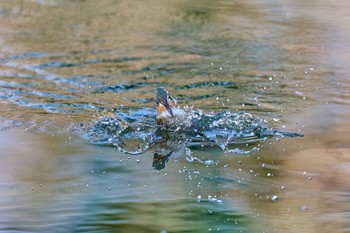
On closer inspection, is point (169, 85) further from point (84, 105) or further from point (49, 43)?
point (49, 43)

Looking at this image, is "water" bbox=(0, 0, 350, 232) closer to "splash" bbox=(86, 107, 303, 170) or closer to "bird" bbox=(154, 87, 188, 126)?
"splash" bbox=(86, 107, 303, 170)

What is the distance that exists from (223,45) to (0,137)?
7.18 feet

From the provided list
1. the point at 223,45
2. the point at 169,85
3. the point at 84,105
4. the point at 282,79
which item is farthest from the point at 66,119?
the point at 223,45

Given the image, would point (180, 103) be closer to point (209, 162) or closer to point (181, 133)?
point (181, 133)

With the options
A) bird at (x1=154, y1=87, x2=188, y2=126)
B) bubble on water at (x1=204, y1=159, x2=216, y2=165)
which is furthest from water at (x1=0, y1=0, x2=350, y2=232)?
bird at (x1=154, y1=87, x2=188, y2=126)

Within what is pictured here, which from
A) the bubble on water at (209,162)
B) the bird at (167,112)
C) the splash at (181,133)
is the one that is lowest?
the bubble on water at (209,162)

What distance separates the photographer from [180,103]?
13.8ft

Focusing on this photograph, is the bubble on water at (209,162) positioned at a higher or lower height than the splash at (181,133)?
lower

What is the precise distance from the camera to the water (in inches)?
115

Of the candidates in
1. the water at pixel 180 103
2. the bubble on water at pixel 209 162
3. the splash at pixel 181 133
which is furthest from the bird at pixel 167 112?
the bubble on water at pixel 209 162

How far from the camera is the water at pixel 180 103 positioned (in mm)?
2926

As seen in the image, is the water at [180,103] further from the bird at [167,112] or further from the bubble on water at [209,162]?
the bird at [167,112]

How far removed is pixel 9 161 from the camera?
11.4 ft

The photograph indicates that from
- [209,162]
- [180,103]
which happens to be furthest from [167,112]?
[209,162]
